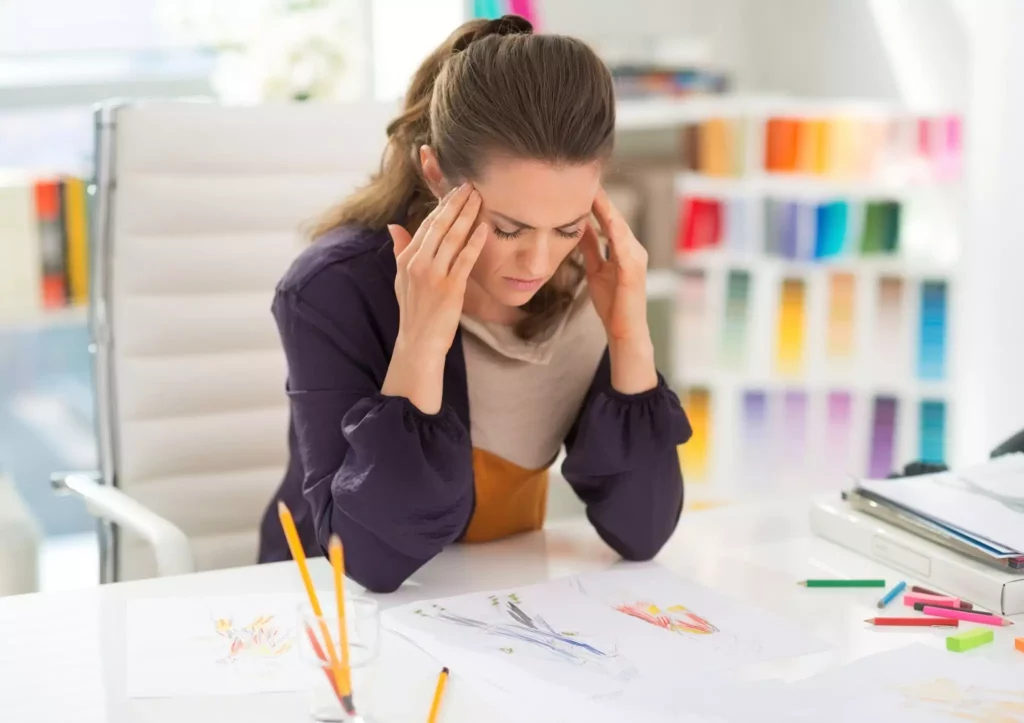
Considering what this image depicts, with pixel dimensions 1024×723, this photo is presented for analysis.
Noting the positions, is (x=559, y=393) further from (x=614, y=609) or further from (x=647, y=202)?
(x=647, y=202)

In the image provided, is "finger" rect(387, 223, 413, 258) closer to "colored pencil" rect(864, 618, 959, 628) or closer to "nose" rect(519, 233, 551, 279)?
"nose" rect(519, 233, 551, 279)

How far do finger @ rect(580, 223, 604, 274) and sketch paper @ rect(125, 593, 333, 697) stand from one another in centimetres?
50

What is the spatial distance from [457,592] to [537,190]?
1.34 feet

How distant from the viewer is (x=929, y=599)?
49.4 inches

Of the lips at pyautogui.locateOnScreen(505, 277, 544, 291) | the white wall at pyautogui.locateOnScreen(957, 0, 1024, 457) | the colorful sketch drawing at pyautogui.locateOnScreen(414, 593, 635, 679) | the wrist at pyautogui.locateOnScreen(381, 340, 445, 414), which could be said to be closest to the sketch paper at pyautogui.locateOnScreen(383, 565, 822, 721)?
the colorful sketch drawing at pyautogui.locateOnScreen(414, 593, 635, 679)

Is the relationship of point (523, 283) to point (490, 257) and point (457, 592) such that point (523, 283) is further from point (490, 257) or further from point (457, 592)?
point (457, 592)

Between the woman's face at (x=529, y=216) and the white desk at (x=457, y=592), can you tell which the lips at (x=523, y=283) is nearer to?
the woman's face at (x=529, y=216)

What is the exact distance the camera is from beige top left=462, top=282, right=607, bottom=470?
1.49 metres

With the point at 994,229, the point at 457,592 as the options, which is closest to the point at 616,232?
→ the point at 457,592

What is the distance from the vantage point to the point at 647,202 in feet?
10.4

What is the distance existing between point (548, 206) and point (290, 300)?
0.32m

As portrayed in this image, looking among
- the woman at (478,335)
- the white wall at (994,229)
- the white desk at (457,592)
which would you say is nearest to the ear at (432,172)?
the woman at (478,335)

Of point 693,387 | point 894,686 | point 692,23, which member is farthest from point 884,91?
point 894,686

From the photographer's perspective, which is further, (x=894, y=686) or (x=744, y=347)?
(x=744, y=347)
